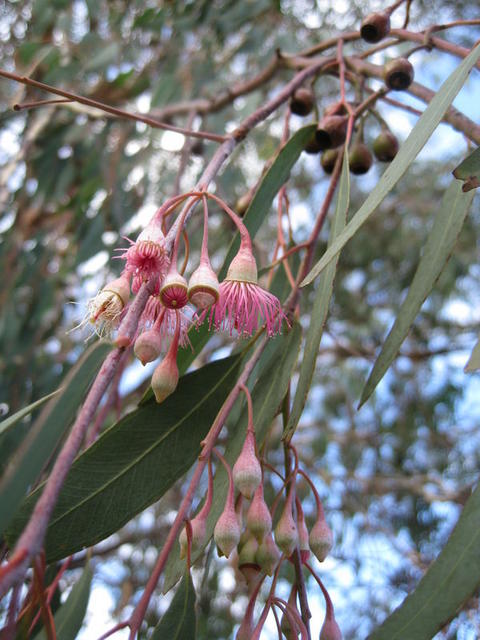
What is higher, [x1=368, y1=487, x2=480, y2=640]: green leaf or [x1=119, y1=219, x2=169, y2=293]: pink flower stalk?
[x1=119, y1=219, x2=169, y2=293]: pink flower stalk

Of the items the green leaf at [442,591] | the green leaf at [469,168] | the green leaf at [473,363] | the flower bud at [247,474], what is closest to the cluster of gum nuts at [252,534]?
the flower bud at [247,474]

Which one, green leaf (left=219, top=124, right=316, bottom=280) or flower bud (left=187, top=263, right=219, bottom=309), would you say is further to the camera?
green leaf (left=219, top=124, right=316, bottom=280)

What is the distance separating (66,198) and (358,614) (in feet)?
7.16

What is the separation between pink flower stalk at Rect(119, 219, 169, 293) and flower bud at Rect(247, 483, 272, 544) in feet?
0.84

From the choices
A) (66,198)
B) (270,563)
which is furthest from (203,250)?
(66,198)

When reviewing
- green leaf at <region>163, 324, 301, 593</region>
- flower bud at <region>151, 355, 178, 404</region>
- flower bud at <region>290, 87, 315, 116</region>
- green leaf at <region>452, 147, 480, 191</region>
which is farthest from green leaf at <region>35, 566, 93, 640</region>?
flower bud at <region>290, 87, 315, 116</region>

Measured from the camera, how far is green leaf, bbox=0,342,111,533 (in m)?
0.47

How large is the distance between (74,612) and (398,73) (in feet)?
3.06

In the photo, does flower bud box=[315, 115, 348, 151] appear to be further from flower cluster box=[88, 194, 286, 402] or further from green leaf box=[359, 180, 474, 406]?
flower cluster box=[88, 194, 286, 402]

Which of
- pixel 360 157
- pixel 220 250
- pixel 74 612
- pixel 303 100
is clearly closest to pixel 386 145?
pixel 360 157

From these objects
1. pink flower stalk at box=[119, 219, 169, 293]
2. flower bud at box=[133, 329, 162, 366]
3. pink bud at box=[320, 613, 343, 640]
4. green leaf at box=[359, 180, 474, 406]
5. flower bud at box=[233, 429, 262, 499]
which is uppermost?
pink flower stalk at box=[119, 219, 169, 293]

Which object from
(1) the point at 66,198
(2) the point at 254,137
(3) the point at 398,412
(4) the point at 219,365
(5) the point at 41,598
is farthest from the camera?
(3) the point at 398,412

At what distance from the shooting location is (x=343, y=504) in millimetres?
3178

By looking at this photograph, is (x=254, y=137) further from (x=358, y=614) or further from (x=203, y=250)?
(x=203, y=250)
